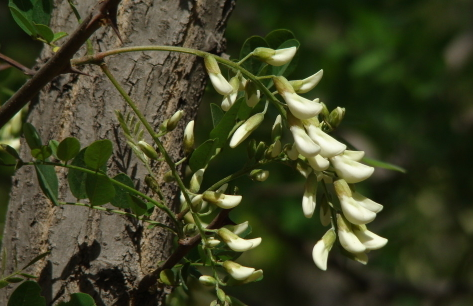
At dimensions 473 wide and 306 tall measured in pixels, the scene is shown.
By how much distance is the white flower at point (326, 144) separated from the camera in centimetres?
67

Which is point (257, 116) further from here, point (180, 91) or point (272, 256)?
point (272, 256)

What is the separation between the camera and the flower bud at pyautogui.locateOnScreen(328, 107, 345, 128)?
72cm

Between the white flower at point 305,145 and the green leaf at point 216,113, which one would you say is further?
the green leaf at point 216,113

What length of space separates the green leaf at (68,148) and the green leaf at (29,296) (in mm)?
173

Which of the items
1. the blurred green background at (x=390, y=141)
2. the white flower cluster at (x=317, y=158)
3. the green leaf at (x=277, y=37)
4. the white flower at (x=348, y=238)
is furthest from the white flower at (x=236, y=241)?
the blurred green background at (x=390, y=141)

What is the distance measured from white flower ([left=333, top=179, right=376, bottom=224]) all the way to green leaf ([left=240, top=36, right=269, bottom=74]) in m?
0.27

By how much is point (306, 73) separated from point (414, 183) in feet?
3.30

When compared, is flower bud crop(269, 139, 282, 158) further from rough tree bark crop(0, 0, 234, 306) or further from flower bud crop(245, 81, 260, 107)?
rough tree bark crop(0, 0, 234, 306)

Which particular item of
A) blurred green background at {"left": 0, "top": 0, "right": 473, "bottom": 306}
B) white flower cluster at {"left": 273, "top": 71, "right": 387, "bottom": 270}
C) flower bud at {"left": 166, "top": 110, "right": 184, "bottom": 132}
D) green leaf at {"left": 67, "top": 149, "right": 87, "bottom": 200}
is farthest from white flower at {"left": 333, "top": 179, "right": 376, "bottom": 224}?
blurred green background at {"left": 0, "top": 0, "right": 473, "bottom": 306}

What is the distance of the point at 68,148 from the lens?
717mm

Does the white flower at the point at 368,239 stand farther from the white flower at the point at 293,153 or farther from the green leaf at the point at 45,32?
the green leaf at the point at 45,32

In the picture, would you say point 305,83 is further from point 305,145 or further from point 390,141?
point 390,141

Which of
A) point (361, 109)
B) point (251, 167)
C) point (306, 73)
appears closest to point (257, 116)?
point (251, 167)

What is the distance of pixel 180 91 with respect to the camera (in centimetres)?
89
